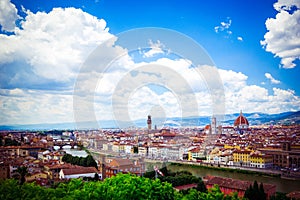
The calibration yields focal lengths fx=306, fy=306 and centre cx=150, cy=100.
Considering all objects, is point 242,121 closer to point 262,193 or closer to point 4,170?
point 262,193

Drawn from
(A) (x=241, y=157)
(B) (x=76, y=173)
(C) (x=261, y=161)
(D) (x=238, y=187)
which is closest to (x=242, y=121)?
(A) (x=241, y=157)

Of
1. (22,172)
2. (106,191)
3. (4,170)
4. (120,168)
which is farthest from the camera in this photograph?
(120,168)

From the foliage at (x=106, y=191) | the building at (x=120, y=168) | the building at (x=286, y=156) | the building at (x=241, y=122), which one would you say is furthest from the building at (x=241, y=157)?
the foliage at (x=106, y=191)

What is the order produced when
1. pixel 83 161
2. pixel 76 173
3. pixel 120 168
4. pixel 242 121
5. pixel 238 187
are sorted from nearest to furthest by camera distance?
pixel 238 187
pixel 76 173
pixel 120 168
pixel 83 161
pixel 242 121

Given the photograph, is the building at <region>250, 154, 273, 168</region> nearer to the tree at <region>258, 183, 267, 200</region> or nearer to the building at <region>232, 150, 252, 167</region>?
the building at <region>232, 150, 252, 167</region>

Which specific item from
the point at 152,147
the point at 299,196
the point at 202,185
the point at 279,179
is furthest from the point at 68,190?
the point at 152,147

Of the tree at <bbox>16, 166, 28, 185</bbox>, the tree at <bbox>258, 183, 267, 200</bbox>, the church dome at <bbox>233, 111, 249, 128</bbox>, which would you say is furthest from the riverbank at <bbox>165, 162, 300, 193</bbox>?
the tree at <bbox>16, 166, 28, 185</bbox>

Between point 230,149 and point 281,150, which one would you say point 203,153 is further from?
point 281,150

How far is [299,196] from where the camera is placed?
3986 mm

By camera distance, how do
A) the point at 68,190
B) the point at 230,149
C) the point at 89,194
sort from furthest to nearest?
1. the point at 230,149
2. the point at 68,190
3. the point at 89,194

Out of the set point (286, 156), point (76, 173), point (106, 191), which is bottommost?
point (76, 173)

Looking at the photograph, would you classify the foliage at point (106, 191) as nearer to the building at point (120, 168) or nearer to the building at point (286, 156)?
the building at point (120, 168)

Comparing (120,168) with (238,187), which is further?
(120,168)

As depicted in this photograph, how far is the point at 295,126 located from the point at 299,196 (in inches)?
98.0
